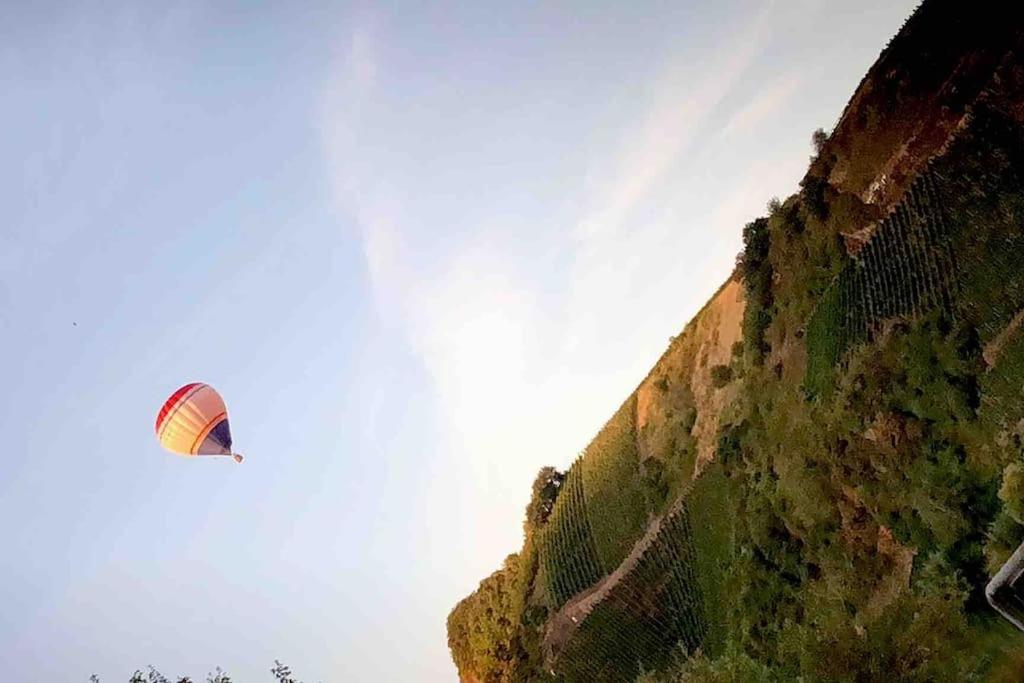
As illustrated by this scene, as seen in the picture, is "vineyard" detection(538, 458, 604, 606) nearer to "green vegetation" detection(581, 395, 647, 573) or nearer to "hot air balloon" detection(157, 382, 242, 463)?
"green vegetation" detection(581, 395, 647, 573)

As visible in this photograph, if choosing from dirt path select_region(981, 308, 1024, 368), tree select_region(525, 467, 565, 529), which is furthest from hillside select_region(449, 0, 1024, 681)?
tree select_region(525, 467, 565, 529)

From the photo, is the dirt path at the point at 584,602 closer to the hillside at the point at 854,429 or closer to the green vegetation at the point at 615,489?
the hillside at the point at 854,429

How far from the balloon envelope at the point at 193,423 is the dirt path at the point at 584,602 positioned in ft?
67.2

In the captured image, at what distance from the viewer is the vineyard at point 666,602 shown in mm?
38219

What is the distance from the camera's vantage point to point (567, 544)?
50.0m

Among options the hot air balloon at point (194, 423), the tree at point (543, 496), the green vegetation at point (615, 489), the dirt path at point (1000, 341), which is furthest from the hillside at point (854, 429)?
the hot air balloon at point (194, 423)

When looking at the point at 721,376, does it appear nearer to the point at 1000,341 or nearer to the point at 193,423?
the point at 1000,341

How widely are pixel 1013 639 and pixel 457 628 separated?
149 ft

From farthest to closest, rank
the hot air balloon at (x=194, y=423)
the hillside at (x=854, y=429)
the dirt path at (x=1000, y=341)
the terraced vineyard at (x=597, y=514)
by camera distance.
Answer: the terraced vineyard at (x=597, y=514) → the hot air balloon at (x=194, y=423) → the dirt path at (x=1000, y=341) → the hillside at (x=854, y=429)

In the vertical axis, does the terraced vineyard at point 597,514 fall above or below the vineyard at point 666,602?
above

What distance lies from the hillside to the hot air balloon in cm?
2082

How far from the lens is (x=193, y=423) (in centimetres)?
3747

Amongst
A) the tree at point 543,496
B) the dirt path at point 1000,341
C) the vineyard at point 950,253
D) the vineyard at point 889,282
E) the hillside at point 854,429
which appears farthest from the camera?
the tree at point 543,496

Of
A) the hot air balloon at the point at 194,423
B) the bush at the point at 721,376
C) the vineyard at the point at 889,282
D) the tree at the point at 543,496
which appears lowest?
the vineyard at the point at 889,282
